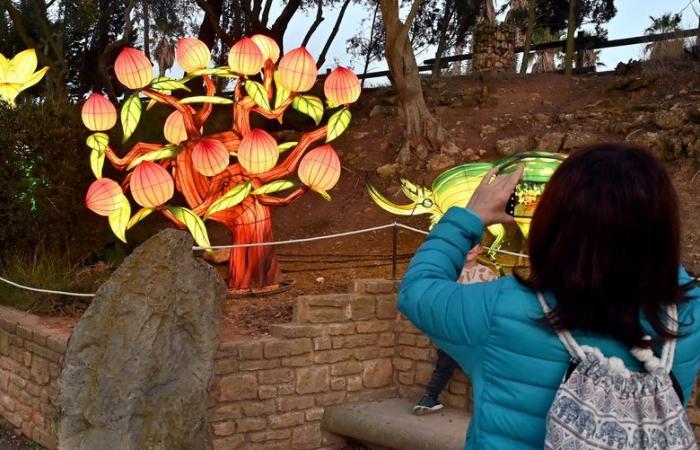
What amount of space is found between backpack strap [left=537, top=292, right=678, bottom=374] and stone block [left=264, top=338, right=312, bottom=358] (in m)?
4.41

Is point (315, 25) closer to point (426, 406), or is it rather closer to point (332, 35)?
point (332, 35)

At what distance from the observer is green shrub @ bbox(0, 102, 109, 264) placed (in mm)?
7766

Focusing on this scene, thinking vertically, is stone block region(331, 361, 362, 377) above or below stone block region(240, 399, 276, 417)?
above

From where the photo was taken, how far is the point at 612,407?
1449 mm

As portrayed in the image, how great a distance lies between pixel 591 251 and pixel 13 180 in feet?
24.2

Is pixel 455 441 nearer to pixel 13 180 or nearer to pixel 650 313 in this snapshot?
pixel 650 313

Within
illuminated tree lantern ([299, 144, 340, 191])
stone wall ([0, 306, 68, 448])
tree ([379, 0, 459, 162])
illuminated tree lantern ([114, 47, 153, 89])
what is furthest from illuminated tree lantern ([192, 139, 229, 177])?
tree ([379, 0, 459, 162])

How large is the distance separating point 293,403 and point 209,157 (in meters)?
2.49

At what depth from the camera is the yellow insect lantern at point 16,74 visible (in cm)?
826

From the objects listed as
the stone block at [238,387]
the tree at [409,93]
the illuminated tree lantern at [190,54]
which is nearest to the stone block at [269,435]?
the stone block at [238,387]

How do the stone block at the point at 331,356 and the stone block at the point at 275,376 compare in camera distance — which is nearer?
the stone block at the point at 275,376

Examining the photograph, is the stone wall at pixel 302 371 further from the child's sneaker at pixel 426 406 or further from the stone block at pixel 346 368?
the child's sneaker at pixel 426 406

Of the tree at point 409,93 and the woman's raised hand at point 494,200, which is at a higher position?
the tree at point 409,93

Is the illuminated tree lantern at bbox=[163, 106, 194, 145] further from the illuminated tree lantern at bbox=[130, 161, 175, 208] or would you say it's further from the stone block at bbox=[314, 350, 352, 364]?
the stone block at bbox=[314, 350, 352, 364]
